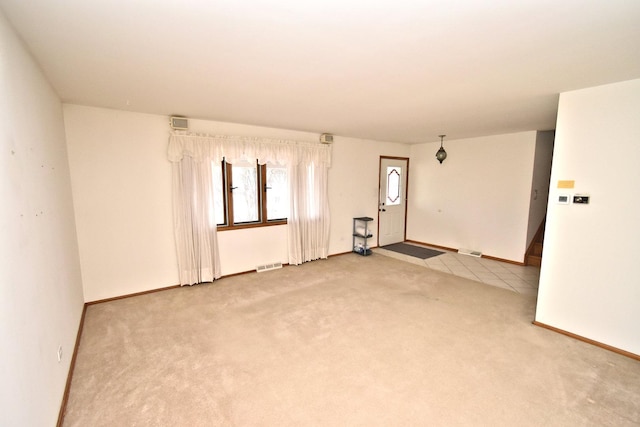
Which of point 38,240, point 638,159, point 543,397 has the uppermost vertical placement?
point 638,159

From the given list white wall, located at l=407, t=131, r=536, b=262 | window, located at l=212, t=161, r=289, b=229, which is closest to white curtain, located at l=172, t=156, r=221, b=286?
window, located at l=212, t=161, r=289, b=229

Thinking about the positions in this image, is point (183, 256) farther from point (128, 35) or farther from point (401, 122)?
point (401, 122)

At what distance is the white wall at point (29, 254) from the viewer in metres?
1.22

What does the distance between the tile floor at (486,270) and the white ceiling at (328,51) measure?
2.39m

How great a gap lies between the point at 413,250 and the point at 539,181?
8.29 feet

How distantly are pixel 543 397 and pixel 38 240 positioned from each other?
3474 millimetres

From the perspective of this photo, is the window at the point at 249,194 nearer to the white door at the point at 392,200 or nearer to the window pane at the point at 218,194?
the window pane at the point at 218,194

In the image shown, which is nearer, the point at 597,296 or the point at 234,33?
the point at 234,33

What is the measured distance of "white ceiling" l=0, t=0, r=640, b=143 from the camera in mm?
1400

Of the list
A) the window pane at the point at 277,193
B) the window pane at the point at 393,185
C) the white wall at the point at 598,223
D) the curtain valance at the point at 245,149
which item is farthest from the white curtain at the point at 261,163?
the white wall at the point at 598,223

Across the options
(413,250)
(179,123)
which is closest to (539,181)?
(413,250)

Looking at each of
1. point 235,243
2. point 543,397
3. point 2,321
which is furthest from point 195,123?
point 543,397

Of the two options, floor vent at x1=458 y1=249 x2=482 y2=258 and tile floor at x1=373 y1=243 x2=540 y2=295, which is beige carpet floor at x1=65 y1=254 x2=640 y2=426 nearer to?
tile floor at x1=373 y1=243 x2=540 y2=295

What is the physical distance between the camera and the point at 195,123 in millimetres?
3785
